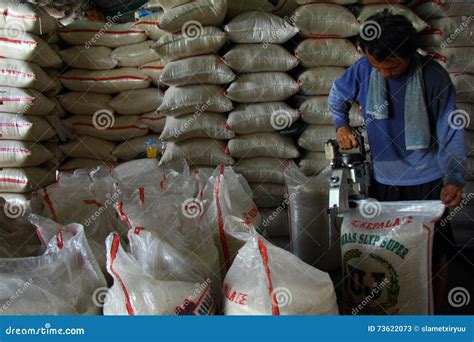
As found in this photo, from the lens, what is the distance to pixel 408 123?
1.34 meters

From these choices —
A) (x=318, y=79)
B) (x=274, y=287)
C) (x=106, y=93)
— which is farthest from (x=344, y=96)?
(x=106, y=93)

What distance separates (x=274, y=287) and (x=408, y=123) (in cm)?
75

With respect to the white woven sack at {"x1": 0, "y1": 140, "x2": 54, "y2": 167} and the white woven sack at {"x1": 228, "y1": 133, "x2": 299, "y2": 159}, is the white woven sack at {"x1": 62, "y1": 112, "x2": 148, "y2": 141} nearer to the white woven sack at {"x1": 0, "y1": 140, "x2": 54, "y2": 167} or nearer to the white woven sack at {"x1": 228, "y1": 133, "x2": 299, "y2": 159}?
the white woven sack at {"x1": 0, "y1": 140, "x2": 54, "y2": 167}

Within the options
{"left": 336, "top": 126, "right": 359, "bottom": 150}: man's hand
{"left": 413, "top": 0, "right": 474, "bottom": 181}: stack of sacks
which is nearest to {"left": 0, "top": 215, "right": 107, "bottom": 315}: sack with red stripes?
{"left": 336, "top": 126, "right": 359, "bottom": 150}: man's hand

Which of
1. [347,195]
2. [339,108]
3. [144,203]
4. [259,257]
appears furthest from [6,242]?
[339,108]

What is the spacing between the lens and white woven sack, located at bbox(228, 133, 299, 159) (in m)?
2.02

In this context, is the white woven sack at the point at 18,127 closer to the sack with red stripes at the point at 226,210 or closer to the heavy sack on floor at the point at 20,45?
the heavy sack on floor at the point at 20,45

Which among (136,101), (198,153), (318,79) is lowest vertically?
(198,153)

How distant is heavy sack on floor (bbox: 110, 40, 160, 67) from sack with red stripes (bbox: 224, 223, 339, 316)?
1.66 m

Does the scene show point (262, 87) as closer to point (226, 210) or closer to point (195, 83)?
point (195, 83)

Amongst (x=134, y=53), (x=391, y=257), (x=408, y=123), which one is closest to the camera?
(x=391, y=257)

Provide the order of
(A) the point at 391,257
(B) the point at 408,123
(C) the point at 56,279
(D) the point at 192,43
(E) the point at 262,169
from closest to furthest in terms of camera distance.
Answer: (C) the point at 56,279
(A) the point at 391,257
(B) the point at 408,123
(D) the point at 192,43
(E) the point at 262,169

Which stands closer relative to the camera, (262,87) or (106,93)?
(262,87)

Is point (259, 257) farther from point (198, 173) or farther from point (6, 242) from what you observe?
point (198, 173)
